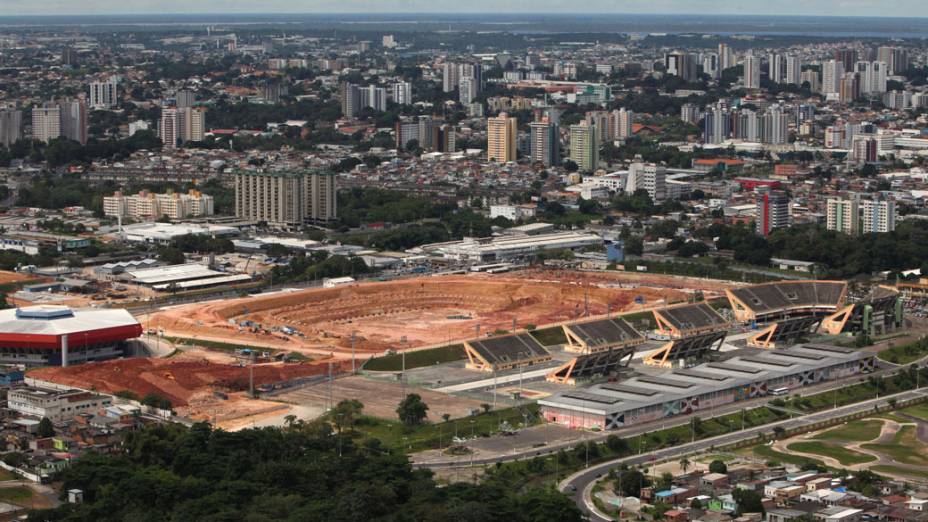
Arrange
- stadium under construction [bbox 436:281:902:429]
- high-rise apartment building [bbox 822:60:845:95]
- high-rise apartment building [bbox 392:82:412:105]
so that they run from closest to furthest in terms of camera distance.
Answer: stadium under construction [bbox 436:281:902:429] → high-rise apartment building [bbox 392:82:412:105] → high-rise apartment building [bbox 822:60:845:95]

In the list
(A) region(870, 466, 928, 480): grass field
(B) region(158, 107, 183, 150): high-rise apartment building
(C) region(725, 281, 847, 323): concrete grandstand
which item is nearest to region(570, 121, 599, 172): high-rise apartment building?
(B) region(158, 107, 183, 150): high-rise apartment building

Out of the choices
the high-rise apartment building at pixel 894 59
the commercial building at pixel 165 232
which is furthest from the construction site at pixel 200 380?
the high-rise apartment building at pixel 894 59

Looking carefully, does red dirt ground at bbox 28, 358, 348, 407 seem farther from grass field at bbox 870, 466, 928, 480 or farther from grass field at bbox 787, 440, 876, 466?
grass field at bbox 870, 466, 928, 480

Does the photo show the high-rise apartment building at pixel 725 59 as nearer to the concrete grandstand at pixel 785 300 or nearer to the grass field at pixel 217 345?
the concrete grandstand at pixel 785 300

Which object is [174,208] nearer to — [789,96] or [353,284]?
[353,284]

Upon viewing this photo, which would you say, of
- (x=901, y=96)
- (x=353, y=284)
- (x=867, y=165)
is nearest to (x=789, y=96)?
(x=901, y=96)

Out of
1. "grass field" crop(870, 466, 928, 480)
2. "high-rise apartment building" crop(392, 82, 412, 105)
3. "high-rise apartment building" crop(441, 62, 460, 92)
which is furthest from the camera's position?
"high-rise apartment building" crop(441, 62, 460, 92)

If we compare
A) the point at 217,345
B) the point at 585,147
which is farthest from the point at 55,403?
the point at 585,147
